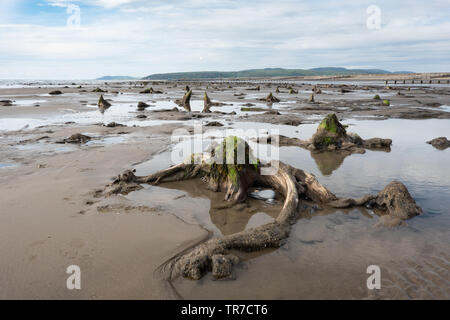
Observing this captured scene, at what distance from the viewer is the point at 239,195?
639 centimetres

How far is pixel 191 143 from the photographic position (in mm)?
12148

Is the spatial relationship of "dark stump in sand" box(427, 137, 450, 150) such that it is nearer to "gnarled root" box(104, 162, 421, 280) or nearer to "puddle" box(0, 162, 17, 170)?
"gnarled root" box(104, 162, 421, 280)

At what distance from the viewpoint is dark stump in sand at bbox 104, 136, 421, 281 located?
156 inches

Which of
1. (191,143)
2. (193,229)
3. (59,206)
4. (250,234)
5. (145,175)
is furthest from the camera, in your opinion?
(191,143)

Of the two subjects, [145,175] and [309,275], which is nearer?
[309,275]

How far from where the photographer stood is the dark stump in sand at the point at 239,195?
3.96 meters

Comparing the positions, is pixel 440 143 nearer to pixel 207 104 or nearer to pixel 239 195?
pixel 239 195

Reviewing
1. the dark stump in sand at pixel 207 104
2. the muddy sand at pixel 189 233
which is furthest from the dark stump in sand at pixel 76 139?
the dark stump in sand at pixel 207 104

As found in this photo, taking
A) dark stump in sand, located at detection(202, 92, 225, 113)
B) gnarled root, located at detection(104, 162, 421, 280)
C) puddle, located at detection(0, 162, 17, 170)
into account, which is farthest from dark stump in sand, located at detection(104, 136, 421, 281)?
dark stump in sand, located at detection(202, 92, 225, 113)

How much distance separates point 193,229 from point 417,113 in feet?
72.3

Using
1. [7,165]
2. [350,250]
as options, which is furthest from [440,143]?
[7,165]

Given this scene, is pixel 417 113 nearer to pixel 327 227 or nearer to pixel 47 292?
pixel 327 227

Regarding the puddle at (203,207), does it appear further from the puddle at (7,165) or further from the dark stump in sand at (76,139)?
the dark stump in sand at (76,139)

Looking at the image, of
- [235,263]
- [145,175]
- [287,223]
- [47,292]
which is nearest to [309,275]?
[235,263]
